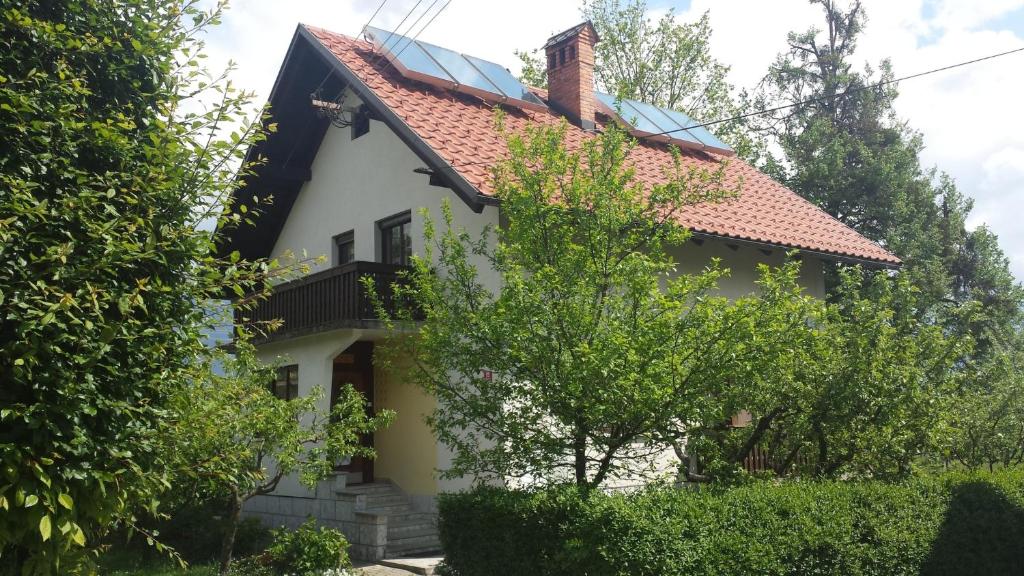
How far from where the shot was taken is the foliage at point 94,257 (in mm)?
4363

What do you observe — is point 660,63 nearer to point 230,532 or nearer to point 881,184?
point 881,184

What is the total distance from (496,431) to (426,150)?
5.19 meters

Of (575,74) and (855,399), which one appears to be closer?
(855,399)

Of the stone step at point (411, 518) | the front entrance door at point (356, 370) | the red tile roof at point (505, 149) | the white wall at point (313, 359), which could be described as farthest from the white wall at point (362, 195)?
the stone step at point (411, 518)

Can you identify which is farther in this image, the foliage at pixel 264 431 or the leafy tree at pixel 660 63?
the leafy tree at pixel 660 63

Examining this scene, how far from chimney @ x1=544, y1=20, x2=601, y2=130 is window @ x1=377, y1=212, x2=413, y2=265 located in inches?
177

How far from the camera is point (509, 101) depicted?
16562 millimetres

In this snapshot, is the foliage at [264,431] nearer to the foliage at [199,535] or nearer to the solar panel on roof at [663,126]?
the foliage at [199,535]

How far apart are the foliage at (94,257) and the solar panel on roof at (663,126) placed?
12.9 m

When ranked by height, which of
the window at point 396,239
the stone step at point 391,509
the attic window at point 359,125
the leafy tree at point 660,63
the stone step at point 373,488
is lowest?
the stone step at point 391,509

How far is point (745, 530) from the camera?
26.7 ft

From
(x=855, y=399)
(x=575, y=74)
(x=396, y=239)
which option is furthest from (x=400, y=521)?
(x=575, y=74)

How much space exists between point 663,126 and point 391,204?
22.3ft

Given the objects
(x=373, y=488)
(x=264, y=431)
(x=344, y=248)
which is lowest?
(x=373, y=488)
